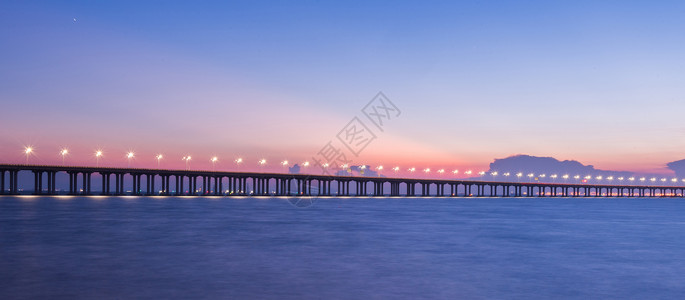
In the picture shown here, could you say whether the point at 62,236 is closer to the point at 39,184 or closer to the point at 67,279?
the point at 67,279

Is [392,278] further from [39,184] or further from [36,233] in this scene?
[39,184]

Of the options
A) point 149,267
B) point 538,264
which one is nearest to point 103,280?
point 149,267

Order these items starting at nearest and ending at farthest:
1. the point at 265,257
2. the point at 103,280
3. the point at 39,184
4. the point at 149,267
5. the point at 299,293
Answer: the point at 299,293
the point at 103,280
the point at 149,267
the point at 265,257
the point at 39,184

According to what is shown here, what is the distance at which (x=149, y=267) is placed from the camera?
76.9 ft

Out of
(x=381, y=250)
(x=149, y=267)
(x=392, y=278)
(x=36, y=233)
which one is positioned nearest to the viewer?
(x=392, y=278)

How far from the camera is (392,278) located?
2148 cm

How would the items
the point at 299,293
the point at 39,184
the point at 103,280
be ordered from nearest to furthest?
the point at 299,293 → the point at 103,280 → the point at 39,184

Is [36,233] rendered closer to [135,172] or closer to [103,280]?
[103,280]

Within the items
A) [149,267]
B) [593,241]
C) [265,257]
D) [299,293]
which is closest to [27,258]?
[149,267]

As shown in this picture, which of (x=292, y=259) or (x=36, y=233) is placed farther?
(x=36, y=233)

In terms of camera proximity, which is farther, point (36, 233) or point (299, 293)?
point (36, 233)

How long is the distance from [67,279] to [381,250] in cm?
1620

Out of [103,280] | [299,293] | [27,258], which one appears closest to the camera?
[299,293]

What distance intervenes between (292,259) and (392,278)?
7.01m
